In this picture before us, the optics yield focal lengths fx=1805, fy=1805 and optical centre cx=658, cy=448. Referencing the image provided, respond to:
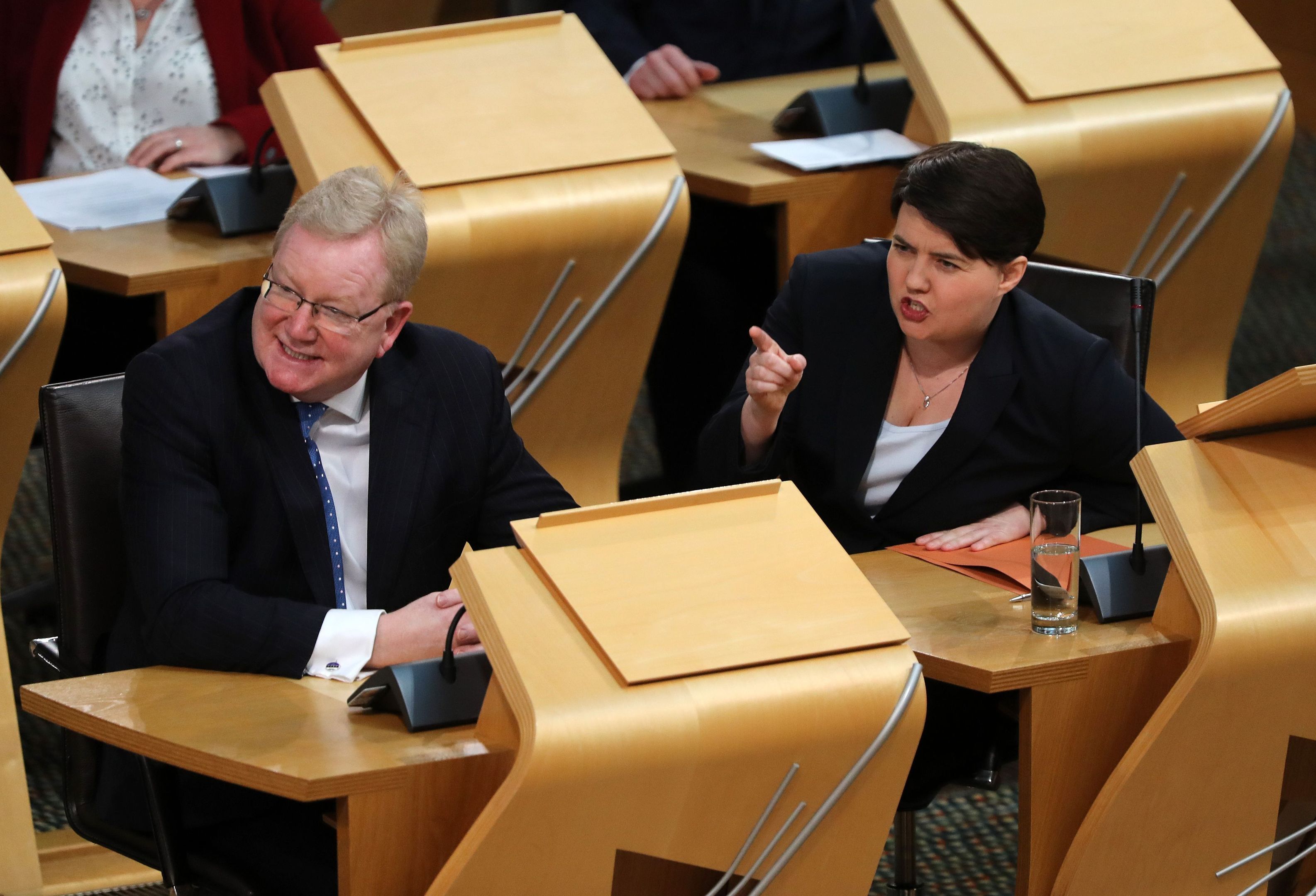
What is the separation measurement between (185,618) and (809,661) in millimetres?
684

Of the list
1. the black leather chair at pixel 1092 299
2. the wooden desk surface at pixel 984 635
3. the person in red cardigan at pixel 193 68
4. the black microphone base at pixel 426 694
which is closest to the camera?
the black microphone base at pixel 426 694

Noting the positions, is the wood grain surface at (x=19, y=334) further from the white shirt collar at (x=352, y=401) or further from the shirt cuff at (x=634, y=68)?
the shirt cuff at (x=634, y=68)

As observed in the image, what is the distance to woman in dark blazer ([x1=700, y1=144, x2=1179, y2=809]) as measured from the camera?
2375 millimetres

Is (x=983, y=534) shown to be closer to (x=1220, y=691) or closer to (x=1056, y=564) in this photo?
(x=1056, y=564)

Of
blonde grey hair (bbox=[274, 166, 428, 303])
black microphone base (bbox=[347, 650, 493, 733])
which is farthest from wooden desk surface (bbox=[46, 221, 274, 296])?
black microphone base (bbox=[347, 650, 493, 733])

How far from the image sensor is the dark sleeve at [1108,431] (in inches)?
96.4

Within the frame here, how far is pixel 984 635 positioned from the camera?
2016 millimetres

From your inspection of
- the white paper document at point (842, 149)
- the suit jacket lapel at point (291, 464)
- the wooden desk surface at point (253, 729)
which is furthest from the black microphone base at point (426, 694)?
the white paper document at point (842, 149)

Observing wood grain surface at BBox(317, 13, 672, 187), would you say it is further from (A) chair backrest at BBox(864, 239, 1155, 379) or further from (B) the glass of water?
(B) the glass of water

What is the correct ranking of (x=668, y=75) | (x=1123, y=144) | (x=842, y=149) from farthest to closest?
(x=668, y=75) → (x=842, y=149) → (x=1123, y=144)

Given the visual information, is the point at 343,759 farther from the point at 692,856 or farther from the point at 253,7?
the point at 253,7

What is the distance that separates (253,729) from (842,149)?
78.7 inches

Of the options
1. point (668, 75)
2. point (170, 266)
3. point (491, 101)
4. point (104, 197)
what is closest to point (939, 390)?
point (491, 101)

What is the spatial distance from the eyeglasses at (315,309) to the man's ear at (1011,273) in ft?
2.87
